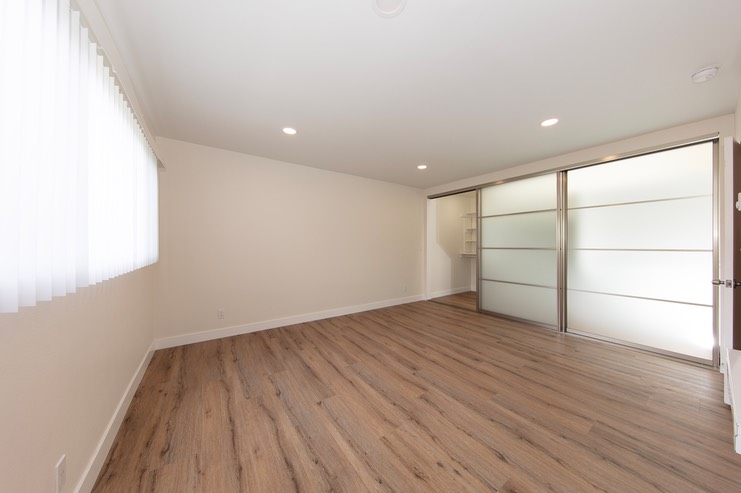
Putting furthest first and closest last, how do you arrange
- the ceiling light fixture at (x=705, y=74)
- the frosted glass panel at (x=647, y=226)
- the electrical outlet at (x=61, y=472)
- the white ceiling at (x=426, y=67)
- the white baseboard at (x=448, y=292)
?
1. the white baseboard at (x=448, y=292)
2. the frosted glass panel at (x=647, y=226)
3. the ceiling light fixture at (x=705, y=74)
4. the white ceiling at (x=426, y=67)
5. the electrical outlet at (x=61, y=472)

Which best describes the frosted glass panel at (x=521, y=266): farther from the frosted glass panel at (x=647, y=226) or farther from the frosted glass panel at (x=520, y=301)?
the frosted glass panel at (x=647, y=226)

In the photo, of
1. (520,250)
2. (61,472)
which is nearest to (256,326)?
(61,472)

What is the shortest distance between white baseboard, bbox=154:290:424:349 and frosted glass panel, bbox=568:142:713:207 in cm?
344

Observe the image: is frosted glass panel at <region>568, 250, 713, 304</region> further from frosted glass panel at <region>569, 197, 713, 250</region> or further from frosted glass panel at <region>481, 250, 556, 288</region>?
frosted glass panel at <region>481, 250, 556, 288</region>

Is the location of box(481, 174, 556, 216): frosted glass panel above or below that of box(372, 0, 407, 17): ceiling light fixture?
below

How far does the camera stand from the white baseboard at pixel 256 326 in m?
2.77

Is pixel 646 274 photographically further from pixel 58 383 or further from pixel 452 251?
pixel 58 383

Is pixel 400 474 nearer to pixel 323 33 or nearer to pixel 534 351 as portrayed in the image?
pixel 534 351

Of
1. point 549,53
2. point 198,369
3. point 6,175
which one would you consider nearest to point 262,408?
point 198,369

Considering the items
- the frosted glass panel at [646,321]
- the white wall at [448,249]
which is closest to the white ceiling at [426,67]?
the frosted glass panel at [646,321]

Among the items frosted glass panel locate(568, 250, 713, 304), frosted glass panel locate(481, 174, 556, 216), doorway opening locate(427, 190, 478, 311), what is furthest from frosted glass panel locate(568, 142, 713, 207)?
doorway opening locate(427, 190, 478, 311)

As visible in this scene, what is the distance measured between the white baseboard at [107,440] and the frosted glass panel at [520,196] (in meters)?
4.80

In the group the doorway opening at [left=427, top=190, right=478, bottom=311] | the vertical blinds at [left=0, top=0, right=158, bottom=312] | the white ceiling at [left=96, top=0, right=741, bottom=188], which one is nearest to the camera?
the vertical blinds at [left=0, top=0, right=158, bottom=312]

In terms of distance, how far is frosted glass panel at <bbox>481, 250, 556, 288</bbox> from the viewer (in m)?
3.38
